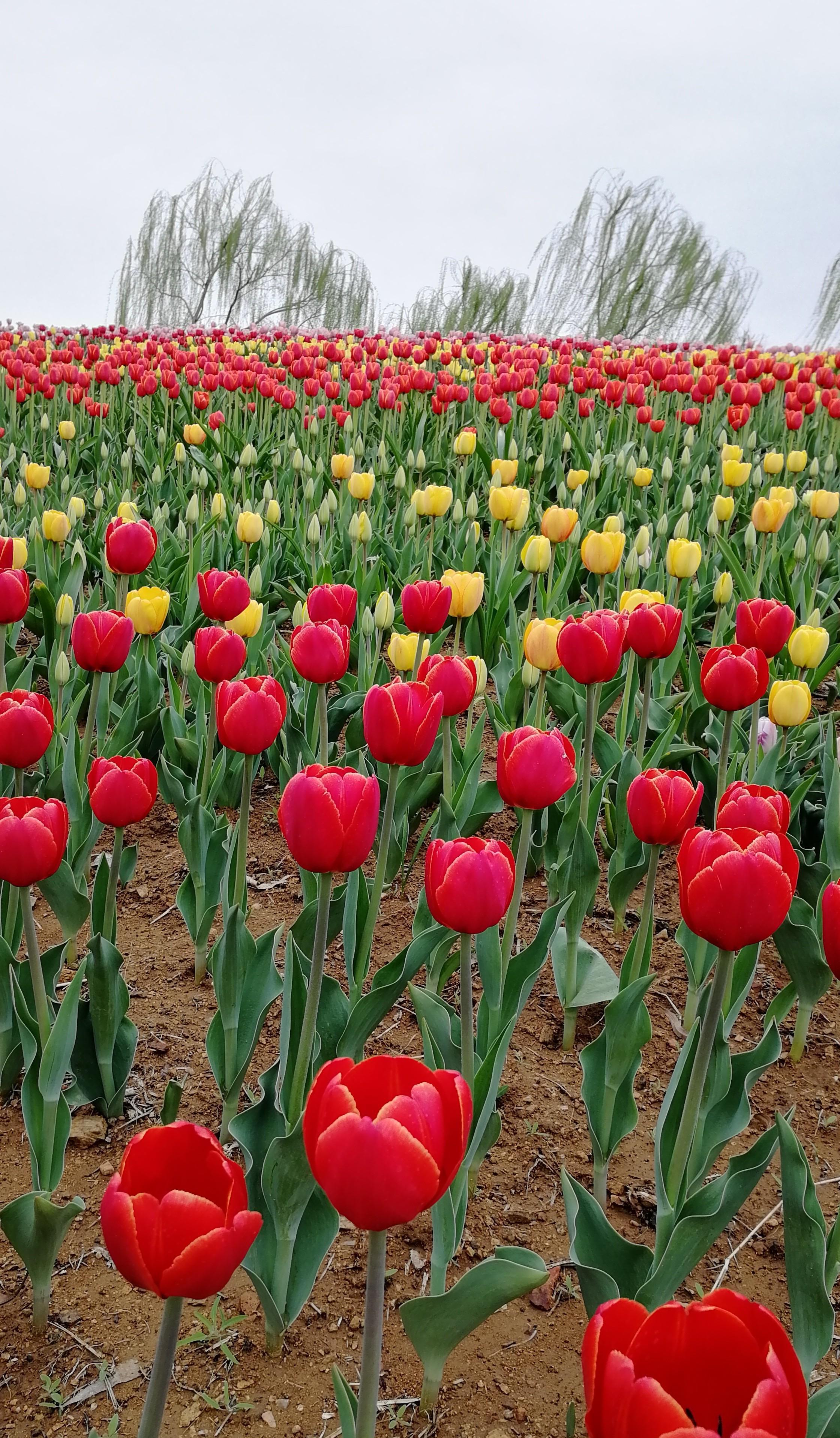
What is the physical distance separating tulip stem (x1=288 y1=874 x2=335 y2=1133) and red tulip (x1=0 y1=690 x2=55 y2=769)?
1.89 ft

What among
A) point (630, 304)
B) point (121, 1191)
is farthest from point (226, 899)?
point (630, 304)

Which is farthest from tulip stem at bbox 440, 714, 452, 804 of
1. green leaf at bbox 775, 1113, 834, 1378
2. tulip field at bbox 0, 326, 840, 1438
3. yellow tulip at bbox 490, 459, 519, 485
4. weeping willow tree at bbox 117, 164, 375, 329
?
weeping willow tree at bbox 117, 164, 375, 329

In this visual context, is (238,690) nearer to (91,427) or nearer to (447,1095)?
(447,1095)

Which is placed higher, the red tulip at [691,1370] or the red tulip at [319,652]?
the red tulip at [319,652]

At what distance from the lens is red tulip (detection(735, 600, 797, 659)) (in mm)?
2365

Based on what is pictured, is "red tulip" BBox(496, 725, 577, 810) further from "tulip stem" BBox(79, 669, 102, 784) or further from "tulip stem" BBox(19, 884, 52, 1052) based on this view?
"tulip stem" BBox(79, 669, 102, 784)

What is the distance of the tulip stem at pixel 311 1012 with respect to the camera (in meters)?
1.41

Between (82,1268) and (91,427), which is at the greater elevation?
(91,427)

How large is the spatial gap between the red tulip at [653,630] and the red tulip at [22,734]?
1.21 meters

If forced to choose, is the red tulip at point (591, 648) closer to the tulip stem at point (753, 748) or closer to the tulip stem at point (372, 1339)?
the tulip stem at point (753, 748)

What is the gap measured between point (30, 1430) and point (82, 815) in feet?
4.35

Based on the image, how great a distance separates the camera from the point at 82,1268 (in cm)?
168

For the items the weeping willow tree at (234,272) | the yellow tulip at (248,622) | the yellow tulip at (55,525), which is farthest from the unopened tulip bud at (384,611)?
the weeping willow tree at (234,272)

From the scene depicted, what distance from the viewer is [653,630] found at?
2.29 m
